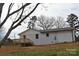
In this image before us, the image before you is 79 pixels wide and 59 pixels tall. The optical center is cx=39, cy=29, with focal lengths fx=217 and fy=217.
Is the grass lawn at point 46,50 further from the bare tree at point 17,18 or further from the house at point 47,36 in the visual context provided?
the bare tree at point 17,18

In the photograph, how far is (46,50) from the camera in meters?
3.16

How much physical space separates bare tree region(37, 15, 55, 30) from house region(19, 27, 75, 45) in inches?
2.4

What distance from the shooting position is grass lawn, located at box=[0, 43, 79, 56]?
3125mm

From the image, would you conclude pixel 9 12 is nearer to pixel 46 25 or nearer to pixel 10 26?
pixel 10 26

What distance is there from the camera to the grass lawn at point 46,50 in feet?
10.3

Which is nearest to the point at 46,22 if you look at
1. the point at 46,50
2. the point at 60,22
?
the point at 60,22

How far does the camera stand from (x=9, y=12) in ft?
10.7

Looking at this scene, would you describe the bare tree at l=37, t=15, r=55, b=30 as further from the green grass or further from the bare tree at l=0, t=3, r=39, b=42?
the green grass

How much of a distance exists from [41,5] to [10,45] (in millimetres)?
746

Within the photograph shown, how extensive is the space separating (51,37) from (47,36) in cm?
6

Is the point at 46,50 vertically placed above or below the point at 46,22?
below

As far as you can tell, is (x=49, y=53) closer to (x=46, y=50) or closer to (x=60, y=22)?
(x=46, y=50)

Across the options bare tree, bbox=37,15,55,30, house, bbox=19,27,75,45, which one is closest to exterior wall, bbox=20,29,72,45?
house, bbox=19,27,75,45

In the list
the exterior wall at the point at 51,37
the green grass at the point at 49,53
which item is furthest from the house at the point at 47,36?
the green grass at the point at 49,53
